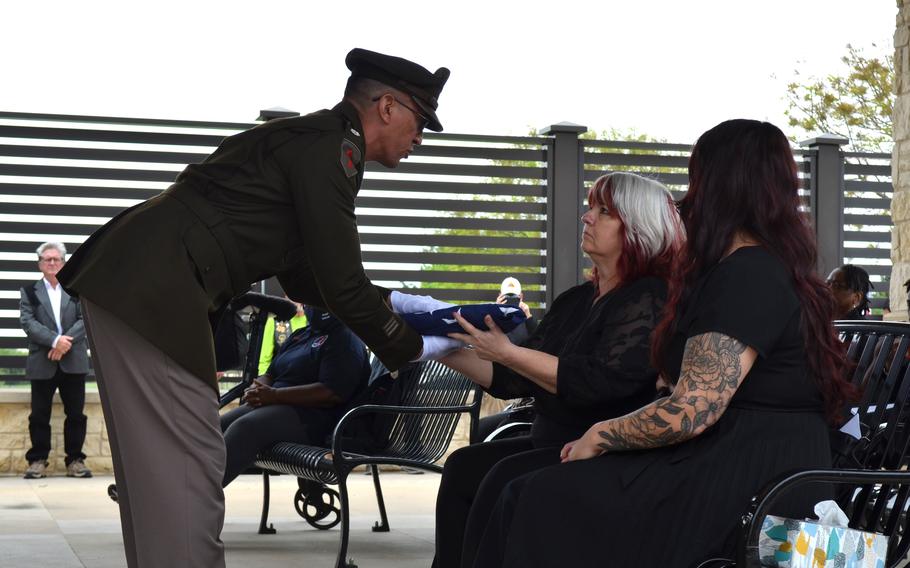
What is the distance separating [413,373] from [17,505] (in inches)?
147

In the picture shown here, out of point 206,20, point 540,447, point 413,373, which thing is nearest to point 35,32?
point 206,20

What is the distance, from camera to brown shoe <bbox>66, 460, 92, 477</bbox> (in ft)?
32.0

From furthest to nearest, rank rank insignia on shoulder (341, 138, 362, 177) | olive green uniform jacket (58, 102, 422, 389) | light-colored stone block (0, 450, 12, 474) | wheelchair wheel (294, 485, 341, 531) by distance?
light-colored stone block (0, 450, 12, 474) → wheelchair wheel (294, 485, 341, 531) → rank insignia on shoulder (341, 138, 362, 177) → olive green uniform jacket (58, 102, 422, 389)

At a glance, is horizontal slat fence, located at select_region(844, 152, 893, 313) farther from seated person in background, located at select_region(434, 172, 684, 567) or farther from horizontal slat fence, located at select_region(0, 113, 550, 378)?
seated person in background, located at select_region(434, 172, 684, 567)

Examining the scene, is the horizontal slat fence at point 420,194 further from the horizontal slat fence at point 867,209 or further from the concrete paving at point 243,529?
the concrete paving at point 243,529

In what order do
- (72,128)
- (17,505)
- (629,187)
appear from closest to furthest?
(629,187) → (17,505) → (72,128)

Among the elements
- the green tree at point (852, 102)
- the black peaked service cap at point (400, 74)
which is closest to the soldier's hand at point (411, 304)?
the black peaked service cap at point (400, 74)

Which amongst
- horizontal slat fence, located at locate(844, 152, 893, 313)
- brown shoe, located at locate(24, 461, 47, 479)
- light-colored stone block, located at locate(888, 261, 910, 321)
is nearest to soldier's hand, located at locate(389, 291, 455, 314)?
light-colored stone block, located at locate(888, 261, 910, 321)

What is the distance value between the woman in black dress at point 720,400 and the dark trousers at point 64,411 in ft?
25.5

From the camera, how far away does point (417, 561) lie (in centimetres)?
543

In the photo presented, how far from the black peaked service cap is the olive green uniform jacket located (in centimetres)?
18

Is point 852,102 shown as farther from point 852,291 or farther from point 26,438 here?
point 26,438

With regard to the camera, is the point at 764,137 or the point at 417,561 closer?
the point at 764,137

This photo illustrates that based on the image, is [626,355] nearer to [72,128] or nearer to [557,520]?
[557,520]
